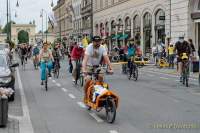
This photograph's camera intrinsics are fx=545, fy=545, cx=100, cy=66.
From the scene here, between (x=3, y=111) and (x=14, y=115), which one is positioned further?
(x=14, y=115)

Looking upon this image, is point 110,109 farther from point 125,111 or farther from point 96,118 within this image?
point 125,111

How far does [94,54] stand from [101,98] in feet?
4.74

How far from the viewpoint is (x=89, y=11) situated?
86250 millimetres

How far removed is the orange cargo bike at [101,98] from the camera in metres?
10.8

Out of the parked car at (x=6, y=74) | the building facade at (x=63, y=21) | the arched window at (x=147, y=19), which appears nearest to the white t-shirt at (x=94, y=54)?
the parked car at (x=6, y=74)

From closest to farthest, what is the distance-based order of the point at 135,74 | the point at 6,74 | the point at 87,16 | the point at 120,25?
the point at 6,74
the point at 135,74
the point at 120,25
the point at 87,16

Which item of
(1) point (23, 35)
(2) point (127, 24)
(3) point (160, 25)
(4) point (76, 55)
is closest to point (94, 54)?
(4) point (76, 55)

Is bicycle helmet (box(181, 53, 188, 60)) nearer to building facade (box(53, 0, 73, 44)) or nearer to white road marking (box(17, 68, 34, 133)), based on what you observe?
white road marking (box(17, 68, 34, 133))

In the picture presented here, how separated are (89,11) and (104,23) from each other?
45.8 feet

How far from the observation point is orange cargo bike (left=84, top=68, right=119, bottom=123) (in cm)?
1082

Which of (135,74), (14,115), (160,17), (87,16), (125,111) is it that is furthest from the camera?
(87,16)

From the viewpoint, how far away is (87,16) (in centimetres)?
8869

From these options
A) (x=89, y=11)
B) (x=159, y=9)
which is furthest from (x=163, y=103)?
(x=89, y=11)

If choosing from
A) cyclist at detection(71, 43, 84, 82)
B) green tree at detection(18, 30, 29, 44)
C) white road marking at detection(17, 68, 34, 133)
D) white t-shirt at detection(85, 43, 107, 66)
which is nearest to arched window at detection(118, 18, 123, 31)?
cyclist at detection(71, 43, 84, 82)
